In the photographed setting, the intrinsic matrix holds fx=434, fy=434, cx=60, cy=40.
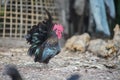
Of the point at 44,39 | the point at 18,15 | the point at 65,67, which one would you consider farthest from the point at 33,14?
the point at 65,67

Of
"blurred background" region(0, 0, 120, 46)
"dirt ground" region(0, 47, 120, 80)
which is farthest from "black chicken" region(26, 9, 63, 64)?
"blurred background" region(0, 0, 120, 46)

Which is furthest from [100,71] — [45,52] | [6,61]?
[6,61]

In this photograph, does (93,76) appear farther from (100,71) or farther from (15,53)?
(15,53)

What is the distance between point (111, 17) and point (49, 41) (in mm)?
4513

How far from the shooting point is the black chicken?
8.08 meters

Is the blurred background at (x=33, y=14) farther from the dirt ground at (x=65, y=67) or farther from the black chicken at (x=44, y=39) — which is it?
the black chicken at (x=44, y=39)

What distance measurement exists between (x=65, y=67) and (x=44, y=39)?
676 millimetres

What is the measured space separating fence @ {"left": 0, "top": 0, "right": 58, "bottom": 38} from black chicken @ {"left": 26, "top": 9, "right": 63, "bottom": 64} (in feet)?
10.3

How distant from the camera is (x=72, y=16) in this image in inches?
530

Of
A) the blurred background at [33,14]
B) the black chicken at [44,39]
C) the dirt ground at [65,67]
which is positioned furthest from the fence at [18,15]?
the black chicken at [44,39]

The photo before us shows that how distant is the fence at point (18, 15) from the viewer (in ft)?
37.7

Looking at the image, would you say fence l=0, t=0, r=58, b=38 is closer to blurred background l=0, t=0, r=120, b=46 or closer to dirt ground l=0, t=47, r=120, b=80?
blurred background l=0, t=0, r=120, b=46

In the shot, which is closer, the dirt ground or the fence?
the dirt ground

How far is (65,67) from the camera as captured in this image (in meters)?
8.38
